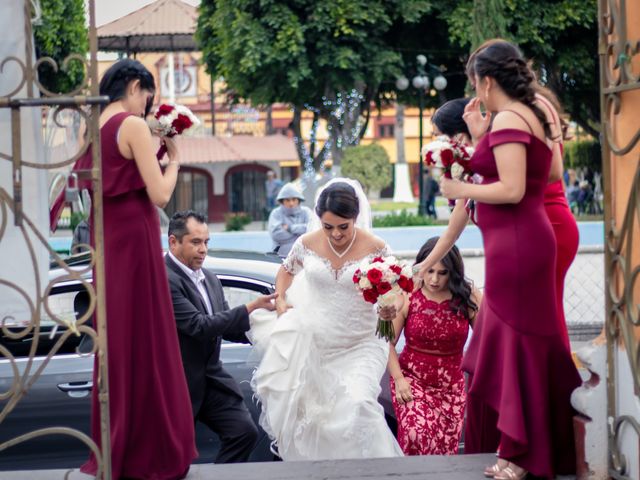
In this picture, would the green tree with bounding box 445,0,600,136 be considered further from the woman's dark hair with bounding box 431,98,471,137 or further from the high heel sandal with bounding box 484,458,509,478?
the high heel sandal with bounding box 484,458,509,478

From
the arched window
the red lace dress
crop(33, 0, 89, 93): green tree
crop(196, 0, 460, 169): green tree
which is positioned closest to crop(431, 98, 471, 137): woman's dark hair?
the red lace dress

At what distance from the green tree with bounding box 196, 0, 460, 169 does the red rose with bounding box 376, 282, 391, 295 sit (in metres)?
24.2

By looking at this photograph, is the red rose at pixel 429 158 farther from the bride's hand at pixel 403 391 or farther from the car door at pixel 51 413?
the car door at pixel 51 413

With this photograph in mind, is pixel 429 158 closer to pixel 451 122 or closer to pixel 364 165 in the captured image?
pixel 451 122

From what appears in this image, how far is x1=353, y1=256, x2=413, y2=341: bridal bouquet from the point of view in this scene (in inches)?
233

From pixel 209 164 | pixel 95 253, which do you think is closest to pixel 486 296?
pixel 95 253

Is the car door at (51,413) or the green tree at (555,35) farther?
the green tree at (555,35)

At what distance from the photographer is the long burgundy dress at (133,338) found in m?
4.64

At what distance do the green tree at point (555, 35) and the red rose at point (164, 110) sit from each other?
2399 centimetres

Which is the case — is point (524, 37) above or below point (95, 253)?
above

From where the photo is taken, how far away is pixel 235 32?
3031 cm

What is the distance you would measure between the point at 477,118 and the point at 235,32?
25.9m

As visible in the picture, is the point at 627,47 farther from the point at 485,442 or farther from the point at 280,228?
the point at 280,228

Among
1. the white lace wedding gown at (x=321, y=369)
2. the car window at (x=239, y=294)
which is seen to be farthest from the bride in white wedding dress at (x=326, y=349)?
the car window at (x=239, y=294)
